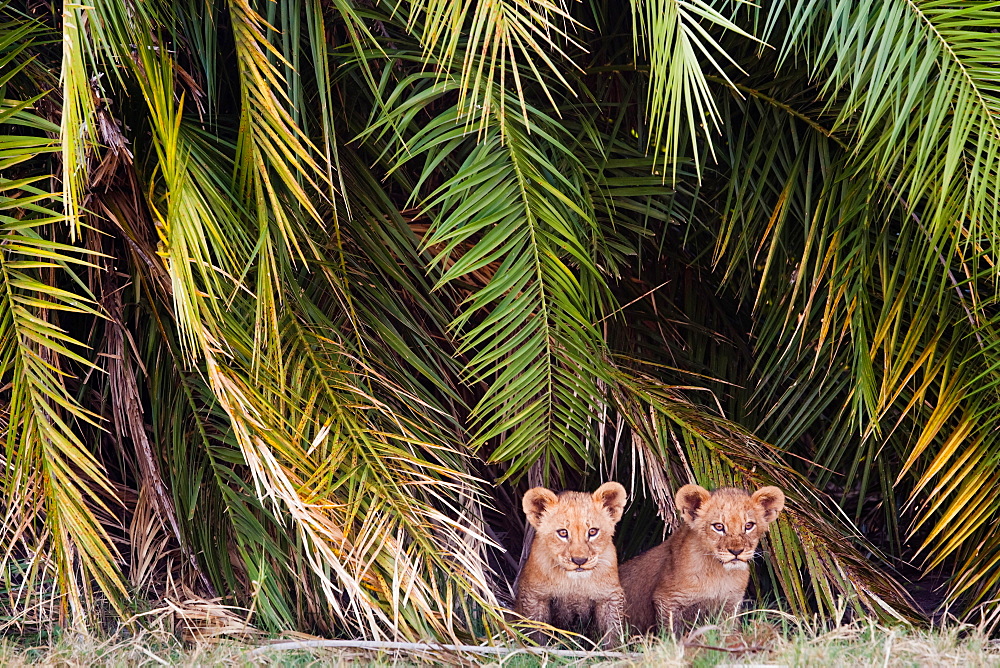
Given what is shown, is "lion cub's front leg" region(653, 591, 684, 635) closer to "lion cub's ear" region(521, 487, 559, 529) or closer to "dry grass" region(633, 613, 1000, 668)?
"dry grass" region(633, 613, 1000, 668)

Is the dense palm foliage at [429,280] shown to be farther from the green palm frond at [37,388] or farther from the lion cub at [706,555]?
→ the lion cub at [706,555]

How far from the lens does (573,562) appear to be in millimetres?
2713

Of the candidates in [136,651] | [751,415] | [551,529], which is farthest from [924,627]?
[136,651]

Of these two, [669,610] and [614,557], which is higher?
[614,557]

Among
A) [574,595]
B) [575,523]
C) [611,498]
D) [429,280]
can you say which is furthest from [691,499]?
[429,280]

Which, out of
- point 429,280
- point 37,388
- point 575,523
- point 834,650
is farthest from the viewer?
point 429,280

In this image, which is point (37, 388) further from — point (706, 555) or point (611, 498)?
point (706, 555)

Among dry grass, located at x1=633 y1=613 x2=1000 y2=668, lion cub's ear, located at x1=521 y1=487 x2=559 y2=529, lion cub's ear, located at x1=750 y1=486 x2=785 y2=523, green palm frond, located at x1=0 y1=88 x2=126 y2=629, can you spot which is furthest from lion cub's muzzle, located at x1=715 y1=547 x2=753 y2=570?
green palm frond, located at x1=0 y1=88 x2=126 y2=629

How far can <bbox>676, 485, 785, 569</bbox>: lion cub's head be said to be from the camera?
2.73 metres

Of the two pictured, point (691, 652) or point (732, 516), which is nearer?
point (691, 652)

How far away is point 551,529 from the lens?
2.75 meters

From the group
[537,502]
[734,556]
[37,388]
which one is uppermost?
[37,388]

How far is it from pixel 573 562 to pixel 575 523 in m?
0.11

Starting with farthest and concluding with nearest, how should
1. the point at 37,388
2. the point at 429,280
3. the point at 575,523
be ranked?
the point at 429,280
the point at 575,523
the point at 37,388
